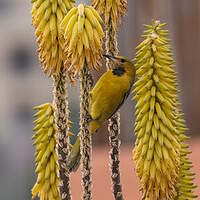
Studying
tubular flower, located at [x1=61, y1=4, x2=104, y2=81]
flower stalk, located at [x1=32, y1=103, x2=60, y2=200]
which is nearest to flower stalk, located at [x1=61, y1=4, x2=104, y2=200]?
tubular flower, located at [x1=61, y1=4, x2=104, y2=81]

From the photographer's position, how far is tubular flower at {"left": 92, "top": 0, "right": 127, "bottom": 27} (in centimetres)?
106

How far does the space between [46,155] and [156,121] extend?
0.64ft

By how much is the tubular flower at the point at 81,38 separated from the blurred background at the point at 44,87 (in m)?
0.82

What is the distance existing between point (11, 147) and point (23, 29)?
0.43m

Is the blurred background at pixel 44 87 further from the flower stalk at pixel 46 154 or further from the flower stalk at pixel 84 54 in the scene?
the flower stalk at pixel 84 54

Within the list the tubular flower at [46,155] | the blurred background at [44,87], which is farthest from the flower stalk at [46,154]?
the blurred background at [44,87]

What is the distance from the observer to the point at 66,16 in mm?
972

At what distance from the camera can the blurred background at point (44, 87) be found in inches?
78.4

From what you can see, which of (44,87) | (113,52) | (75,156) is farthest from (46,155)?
(44,87)

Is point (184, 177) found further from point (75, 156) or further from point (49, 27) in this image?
point (49, 27)

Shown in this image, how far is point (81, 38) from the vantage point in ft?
3.19

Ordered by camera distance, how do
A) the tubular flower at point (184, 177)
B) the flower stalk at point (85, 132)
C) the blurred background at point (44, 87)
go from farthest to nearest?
1. the blurred background at point (44, 87)
2. the tubular flower at point (184, 177)
3. the flower stalk at point (85, 132)

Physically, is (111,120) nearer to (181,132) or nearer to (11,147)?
(181,132)

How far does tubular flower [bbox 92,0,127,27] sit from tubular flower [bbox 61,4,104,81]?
8cm
